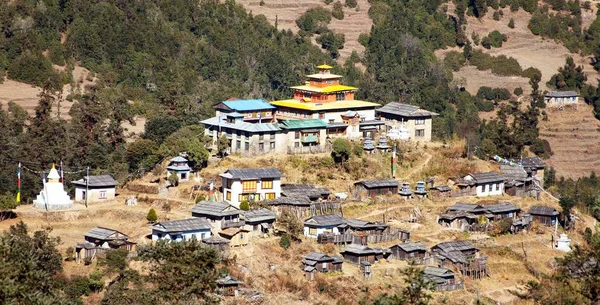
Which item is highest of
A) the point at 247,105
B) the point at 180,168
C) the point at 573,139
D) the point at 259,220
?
the point at 247,105

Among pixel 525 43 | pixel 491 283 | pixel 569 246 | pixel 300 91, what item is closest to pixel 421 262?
pixel 491 283

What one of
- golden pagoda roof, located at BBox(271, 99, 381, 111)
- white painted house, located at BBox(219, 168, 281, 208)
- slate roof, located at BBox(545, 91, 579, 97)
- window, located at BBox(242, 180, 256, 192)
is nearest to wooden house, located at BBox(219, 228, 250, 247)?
white painted house, located at BBox(219, 168, 281, 208)

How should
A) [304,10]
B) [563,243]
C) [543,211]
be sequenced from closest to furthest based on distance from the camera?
[563,243], [543,211], [304,10]

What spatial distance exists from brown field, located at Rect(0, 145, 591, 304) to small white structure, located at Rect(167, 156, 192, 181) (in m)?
0.67

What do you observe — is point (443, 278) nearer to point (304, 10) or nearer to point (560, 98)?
point (560, 98)

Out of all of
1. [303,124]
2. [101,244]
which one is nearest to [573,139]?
[303,124]

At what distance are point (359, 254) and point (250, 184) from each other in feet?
27.7

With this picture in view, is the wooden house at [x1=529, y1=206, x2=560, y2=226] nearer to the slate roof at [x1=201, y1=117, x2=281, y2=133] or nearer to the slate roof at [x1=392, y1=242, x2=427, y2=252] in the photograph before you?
the slate roof at [x1=392, y1=242, x2=427, y2=252]

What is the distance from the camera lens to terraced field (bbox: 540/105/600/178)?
126062 millimetres

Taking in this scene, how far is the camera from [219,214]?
7569cm

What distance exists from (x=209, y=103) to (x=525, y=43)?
181 ft

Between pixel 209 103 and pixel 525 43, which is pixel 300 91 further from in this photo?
pixel 525 43

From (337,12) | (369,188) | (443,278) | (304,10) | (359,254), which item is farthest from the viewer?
(337,12)

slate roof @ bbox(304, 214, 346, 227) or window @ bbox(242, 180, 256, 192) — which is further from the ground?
window @ bbox(242, 180, 256, 192)
